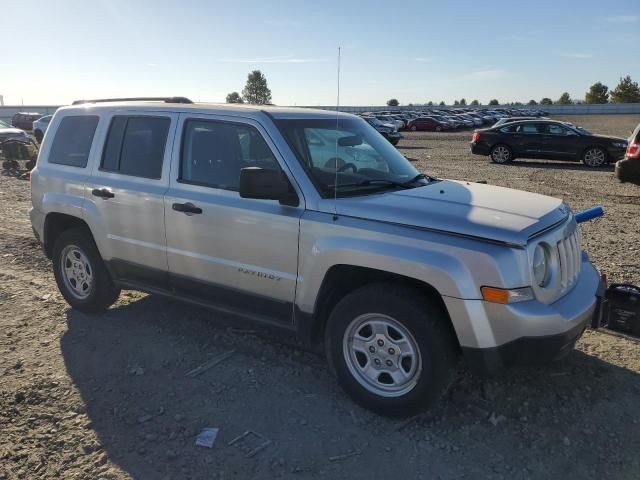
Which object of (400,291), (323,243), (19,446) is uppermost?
(323,243)

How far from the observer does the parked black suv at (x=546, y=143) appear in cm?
1788

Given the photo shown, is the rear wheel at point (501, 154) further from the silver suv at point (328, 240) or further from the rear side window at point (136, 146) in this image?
the rear side window at point (136, 146)

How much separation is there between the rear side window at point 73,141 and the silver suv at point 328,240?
0.07 ft

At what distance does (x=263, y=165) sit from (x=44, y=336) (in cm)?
258

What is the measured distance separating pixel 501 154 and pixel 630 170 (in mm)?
8628

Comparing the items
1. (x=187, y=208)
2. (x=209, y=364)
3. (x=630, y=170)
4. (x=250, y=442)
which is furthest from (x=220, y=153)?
(x=630, y=170)

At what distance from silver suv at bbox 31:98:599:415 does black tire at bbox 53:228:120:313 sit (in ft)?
0.06

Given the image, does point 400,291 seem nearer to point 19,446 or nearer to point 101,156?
point 19,446

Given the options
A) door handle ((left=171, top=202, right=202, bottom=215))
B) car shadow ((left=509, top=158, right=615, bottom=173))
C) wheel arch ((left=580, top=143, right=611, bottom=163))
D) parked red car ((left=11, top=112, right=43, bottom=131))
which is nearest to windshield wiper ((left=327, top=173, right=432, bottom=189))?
door handle ((left=171, top=202, right=202, bottom=215))

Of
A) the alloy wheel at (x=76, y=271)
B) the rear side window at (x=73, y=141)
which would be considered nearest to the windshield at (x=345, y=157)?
the rear side window at (x=73, y=141)

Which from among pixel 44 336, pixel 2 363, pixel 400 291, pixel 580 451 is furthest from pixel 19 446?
pixel 580 451

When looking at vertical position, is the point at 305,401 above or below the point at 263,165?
below

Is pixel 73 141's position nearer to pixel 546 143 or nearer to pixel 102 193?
pixel 102 193

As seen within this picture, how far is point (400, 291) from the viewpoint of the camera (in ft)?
11.0
